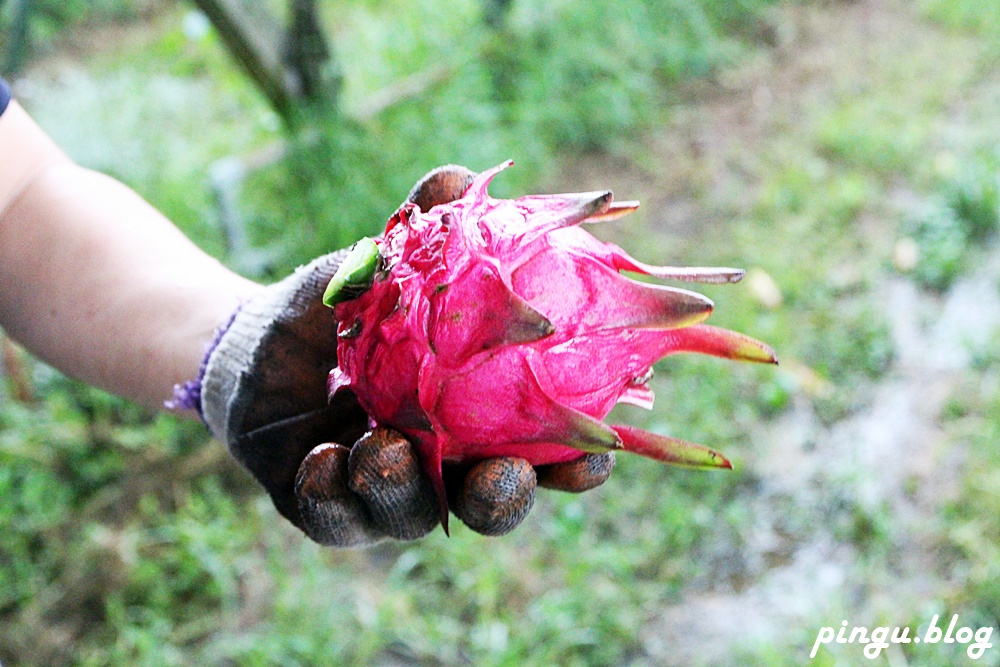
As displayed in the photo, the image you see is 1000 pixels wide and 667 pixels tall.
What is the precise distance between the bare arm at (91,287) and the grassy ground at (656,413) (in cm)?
123

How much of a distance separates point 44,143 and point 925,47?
4.51 meters

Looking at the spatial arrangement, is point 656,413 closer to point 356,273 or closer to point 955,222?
point 955,222

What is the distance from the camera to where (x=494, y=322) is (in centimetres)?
98

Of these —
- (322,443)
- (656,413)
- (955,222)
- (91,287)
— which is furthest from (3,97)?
(955,222)

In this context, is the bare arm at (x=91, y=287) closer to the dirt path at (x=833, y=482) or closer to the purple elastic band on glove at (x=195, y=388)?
the purple elastic band on glove at (x=195, y=388)

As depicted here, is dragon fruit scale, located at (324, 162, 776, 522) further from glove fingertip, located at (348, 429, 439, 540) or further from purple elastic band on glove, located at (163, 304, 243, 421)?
purple elastic band on glove, located at (163, 304, 243, 421)

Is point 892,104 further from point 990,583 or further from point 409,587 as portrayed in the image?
point 409,587

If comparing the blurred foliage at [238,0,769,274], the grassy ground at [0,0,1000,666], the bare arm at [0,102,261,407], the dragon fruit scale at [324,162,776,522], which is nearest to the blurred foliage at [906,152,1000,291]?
the grassy ground at [0,0,1000,666]

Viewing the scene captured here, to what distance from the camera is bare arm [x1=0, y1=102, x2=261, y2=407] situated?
4.78ft

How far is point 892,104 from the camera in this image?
4.25 meters

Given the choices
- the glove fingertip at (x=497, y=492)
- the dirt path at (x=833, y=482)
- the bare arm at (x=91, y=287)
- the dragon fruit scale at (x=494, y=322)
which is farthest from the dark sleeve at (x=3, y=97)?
the dirt path at (x=833, y=482)

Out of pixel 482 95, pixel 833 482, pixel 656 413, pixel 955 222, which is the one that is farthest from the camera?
pixel 482 95

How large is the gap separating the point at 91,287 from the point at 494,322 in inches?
32.3

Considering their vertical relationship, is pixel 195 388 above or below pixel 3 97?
below
